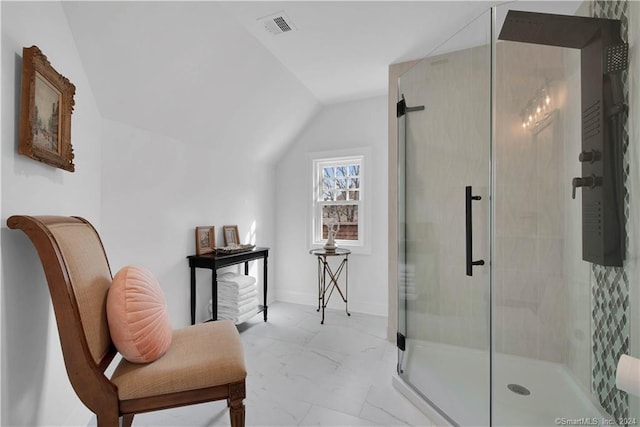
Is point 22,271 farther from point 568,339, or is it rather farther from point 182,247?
point 568,339

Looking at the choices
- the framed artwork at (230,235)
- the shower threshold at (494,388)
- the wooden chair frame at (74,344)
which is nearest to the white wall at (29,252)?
the wooden chair frame at (74,344)

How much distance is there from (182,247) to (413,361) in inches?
80.2

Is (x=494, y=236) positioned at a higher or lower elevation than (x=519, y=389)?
higher

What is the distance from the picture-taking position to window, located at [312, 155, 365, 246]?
3.43 meters

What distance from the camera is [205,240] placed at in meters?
2.71

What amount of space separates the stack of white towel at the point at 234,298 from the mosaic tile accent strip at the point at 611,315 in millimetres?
2439

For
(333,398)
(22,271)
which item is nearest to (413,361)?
(333,398)

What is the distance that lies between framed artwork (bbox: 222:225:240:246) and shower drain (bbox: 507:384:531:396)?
8.17 feet

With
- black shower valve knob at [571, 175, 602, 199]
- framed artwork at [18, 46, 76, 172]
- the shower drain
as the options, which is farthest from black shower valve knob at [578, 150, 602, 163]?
framed artwork at [18, 46, 76, 172]

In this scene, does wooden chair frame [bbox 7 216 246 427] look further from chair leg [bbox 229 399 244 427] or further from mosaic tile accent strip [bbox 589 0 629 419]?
mosaic tile accent strip [bbox 589 0 629 419]

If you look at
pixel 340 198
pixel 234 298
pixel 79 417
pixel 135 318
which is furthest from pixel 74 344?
pixel 340 198

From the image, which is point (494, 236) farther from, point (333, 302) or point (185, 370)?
point (333, 302)

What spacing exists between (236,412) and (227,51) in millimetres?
2248

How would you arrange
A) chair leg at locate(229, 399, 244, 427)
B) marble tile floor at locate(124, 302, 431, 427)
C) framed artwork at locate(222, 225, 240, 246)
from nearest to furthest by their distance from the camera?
chair leg at locate(229, 399, 244, 427) < marble tile floor at locate(124, 302, 431, 427) < framed artwork at locate(222, 225, 240, 246)
